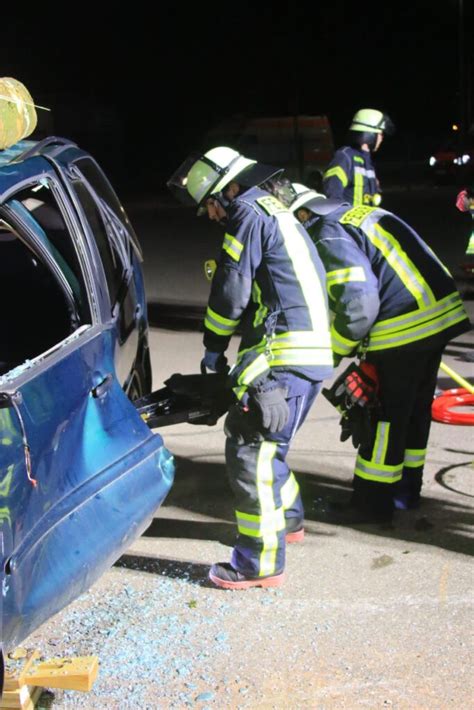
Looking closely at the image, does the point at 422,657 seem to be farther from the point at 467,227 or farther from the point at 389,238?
the point at 467,227

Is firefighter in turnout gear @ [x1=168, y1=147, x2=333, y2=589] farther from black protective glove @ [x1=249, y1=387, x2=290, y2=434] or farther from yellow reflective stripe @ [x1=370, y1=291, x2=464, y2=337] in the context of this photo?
yellow reflective stripe @ [x1=370, y1=291, x2=464, y2=337]

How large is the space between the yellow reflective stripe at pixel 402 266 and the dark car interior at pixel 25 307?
1.48 meters

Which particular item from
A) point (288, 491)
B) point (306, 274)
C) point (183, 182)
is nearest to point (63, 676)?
point (288, 491)

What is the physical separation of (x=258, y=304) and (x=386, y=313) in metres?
0.73

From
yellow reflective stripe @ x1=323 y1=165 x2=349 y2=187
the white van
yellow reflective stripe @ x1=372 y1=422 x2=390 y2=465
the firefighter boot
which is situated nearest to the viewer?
the firefighter boot

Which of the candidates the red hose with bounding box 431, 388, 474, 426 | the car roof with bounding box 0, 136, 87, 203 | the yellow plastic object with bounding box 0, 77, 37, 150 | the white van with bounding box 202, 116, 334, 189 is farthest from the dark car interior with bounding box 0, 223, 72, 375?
the white van with bounding box 202, 116, 334, 189

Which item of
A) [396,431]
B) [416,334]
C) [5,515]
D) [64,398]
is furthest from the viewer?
[396,431]

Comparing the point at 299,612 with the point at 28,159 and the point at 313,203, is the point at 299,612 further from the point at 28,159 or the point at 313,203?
the point at 28,159

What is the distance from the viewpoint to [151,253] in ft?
52.5

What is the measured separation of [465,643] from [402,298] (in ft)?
5.37

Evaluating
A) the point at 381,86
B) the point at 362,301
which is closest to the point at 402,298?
the point at 362,301

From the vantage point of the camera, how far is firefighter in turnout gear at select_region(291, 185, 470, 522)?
441cm

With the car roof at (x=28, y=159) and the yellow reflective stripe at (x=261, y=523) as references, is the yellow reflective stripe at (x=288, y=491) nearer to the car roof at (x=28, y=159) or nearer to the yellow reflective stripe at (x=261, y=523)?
the yellow reflective stripe at (x=261, y=523)

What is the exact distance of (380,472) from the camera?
4660 mm
